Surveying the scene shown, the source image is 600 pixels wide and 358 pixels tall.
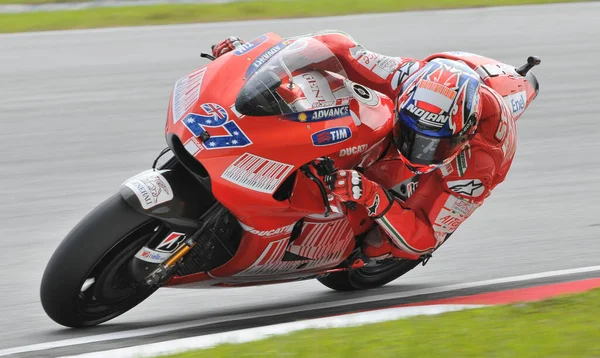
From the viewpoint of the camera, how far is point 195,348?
12.7 feet

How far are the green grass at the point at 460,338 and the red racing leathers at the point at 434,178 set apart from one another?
2.15 feet

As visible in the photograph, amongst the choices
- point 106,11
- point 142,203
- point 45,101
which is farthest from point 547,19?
point 142,203

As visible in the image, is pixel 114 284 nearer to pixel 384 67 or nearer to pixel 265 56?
pixel 265 56

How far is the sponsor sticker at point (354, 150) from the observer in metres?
4.45

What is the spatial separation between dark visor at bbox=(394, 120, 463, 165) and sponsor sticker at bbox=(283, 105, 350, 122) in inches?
10.4

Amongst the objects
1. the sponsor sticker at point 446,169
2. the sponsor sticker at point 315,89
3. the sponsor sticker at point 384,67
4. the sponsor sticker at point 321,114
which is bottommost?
the sponsor sticker at point 446,169

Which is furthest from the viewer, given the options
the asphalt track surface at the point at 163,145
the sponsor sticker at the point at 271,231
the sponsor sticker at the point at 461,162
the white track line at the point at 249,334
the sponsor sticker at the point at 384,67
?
the asphalt track surface at the point at 163,145

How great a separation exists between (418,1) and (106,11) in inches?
152

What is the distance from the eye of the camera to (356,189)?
14.4 feet

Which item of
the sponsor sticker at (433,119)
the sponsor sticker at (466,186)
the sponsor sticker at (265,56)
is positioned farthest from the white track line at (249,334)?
the sponsor sticker at (265,56)

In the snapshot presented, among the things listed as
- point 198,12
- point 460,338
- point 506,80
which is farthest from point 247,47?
point 198,12

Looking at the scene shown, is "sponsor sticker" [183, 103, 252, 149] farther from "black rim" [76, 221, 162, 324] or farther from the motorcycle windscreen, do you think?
"black rim" [76, 221, 162, 324]

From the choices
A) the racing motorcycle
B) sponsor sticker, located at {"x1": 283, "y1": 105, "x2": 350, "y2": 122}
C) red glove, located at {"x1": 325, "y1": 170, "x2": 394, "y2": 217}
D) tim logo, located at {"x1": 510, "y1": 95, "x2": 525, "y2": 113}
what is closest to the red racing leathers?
red glove, located at {"x1": 325, "y1": 170, "x2": 394, "y2": 217}

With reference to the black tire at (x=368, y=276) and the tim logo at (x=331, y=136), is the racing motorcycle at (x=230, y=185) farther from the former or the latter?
the black tire at (x=368, y=276)
